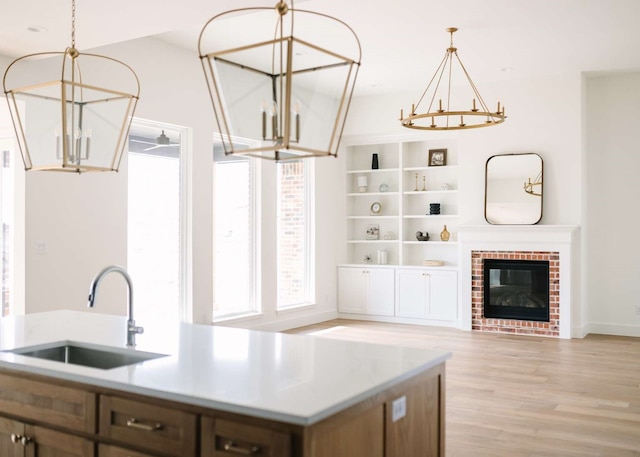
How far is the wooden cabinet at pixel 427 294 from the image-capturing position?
878 centimetres

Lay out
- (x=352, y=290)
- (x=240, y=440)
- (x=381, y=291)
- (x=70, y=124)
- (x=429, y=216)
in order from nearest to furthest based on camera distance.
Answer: (x=240, y=440) < (x=70, y=124) < (x=429, y=216) < (x=381, y=291) < (x=352, y=290)

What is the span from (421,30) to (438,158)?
3226mm

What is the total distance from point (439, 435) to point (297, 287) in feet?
21.5

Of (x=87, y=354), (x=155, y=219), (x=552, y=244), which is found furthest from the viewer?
(x=552, y=244)

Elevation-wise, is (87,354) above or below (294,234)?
below

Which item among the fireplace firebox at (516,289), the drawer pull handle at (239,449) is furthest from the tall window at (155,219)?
the drawer pull handle at (239,449)

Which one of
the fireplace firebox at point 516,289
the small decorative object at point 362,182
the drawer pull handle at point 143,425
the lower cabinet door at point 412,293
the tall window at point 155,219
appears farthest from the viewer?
the small decorative object at point 362,182

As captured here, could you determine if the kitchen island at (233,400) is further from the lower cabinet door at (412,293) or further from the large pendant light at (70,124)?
the lower cabinet door at (412,293)

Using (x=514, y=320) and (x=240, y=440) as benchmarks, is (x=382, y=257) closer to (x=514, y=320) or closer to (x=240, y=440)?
(x=514, y=320)

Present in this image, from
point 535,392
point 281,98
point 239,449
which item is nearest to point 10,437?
point 239,449

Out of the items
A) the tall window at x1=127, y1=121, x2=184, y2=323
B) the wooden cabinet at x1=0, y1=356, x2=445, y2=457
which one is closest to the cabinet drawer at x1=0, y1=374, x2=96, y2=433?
the wooden cabinet at x1=0, y1=356, x2=445, y2=457

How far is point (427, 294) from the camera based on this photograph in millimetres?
8977

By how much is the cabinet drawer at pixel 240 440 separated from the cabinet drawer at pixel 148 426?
6 centimetres

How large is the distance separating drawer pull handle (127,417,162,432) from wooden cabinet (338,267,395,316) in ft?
24.0
